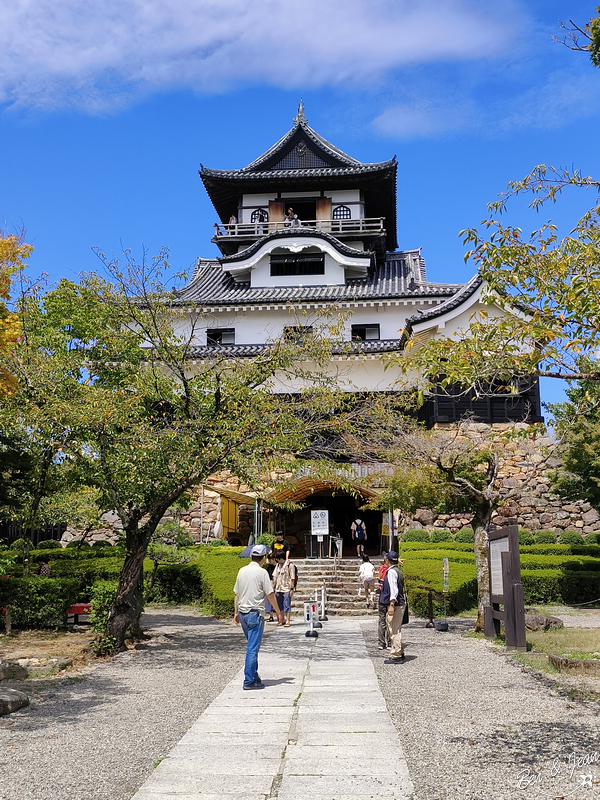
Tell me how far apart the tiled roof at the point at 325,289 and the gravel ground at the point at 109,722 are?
20585mm

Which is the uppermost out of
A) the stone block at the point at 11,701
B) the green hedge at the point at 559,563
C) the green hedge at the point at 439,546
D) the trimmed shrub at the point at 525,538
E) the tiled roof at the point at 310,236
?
the tiled roof at the point at 310,236

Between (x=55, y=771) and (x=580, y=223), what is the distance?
7463 mm

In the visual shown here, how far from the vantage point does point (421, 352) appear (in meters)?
7.18

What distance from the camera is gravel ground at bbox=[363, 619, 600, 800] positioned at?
5.23m

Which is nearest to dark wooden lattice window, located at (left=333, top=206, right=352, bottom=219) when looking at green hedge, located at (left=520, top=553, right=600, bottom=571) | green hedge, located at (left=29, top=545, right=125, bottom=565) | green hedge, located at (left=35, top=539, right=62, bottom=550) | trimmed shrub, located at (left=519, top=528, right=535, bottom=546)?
trimmed shrub, located at (left=519, top=528, right=535, bottom=546)

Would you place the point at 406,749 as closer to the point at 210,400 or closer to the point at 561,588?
the point at 210,400

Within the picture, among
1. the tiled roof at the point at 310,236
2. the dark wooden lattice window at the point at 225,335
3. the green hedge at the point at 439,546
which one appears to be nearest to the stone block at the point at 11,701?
the green hedge at the point at 439,546

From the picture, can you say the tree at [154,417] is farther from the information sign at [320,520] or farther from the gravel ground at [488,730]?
the information sign at [320,520]

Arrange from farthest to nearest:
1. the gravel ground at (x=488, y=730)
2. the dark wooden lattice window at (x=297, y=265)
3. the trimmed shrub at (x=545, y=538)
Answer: the dark wooden lattice window at (x=297, y=265), the trimmed shrub at (x=545, y=538), the gravel ground at (x=488, y=730)

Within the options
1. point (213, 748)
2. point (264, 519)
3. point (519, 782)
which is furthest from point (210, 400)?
point (264, 519)

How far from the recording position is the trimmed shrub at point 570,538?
25609mm

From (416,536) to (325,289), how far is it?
504 inches

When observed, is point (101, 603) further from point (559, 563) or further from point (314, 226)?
point (314, 226)

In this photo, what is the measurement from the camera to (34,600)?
50.1ft
